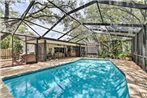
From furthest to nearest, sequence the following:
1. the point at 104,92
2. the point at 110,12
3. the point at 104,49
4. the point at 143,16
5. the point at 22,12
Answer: the point at 104,49, the point at 110,12, the point at 22,12, the point at 143,16, the point at 104,92

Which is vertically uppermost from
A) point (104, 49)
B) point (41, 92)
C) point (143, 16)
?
point (143, 16)

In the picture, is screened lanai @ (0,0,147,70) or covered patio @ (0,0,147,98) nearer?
covered patio @ (0,0,147,98)

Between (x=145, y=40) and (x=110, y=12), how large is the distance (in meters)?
2.86

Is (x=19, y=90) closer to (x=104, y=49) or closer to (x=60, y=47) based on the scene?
(x=60, y=47)

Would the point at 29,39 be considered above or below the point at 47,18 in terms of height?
below

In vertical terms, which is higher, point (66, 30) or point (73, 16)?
point (73, 16)

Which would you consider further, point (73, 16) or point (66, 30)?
point (66, 30)

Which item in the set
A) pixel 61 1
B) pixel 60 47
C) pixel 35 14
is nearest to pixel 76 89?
pixel 61 1

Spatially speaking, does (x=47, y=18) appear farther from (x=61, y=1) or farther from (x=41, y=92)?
(x=41, y=92)

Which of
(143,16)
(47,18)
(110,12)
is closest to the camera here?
(143,16)

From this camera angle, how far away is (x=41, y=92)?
6.58m

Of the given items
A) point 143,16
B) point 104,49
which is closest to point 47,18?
point 143,16

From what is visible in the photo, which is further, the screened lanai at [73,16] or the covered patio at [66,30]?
the screened lanai at [73,16]

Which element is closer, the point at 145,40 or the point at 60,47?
the point at 145,40
